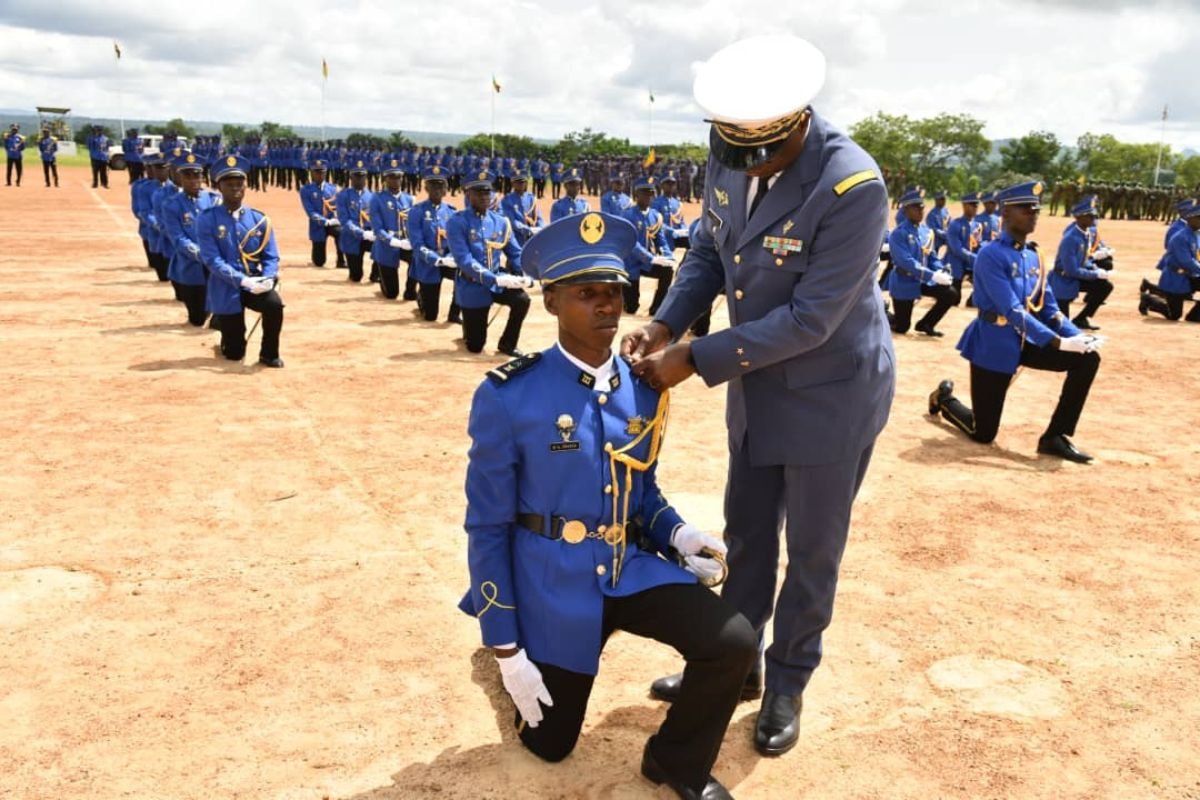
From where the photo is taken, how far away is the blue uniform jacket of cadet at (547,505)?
2.82m

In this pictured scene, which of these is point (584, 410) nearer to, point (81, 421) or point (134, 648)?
point (134, 648)

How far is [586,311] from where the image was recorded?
9.15ft

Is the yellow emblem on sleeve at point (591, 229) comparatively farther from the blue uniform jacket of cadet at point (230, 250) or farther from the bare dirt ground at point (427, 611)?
the blue uniform jacket of cadet at point (230, 250)

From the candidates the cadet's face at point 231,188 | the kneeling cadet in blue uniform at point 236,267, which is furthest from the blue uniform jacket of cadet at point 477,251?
the cadet's face at point 231,188

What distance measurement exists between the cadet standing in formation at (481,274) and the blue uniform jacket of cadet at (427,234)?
139 centimetres

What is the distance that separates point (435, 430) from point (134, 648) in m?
3.36

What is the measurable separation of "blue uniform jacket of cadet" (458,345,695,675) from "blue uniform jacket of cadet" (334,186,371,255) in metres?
12.4

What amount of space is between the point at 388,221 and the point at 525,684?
37.4ft

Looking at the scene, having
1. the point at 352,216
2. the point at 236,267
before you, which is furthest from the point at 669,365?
the point at 352,216

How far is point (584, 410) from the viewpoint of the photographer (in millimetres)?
2865

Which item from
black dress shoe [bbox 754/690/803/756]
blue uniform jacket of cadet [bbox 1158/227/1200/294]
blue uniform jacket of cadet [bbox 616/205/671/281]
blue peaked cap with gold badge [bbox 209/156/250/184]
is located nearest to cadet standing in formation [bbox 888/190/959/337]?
blue uniform jacket of cadet [bbox 616/205/671/281]

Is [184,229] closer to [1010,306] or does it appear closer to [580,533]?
[1010,306]

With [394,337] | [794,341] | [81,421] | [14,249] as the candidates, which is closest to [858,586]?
[794,341]

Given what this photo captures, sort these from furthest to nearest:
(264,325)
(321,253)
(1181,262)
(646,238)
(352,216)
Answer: (321,253) → (352,216) → (1181,262) → (646,238) → (264,325)
